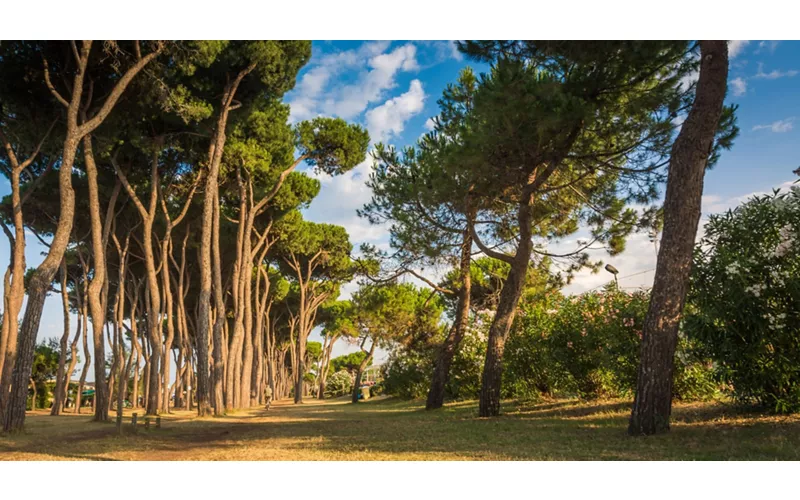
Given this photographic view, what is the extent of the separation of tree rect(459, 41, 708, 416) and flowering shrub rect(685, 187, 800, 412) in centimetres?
241

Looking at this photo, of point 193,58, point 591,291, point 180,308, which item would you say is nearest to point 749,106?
point 591,291

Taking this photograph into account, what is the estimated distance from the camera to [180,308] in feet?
66.0

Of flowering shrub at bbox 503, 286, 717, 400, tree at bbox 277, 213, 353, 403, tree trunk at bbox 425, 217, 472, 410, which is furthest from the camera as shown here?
tree at bbox 277, 213, 353, 403

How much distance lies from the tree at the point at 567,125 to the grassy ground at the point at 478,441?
228cm

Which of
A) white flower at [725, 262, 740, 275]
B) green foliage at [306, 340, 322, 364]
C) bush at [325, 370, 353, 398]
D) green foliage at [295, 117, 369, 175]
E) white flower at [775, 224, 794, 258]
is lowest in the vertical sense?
bush at [325, 370, 353, 398]

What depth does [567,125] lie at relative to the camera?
7.85 m

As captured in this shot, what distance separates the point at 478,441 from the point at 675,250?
3153 millimetres

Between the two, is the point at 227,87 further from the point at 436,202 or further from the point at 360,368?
the point at 360,368

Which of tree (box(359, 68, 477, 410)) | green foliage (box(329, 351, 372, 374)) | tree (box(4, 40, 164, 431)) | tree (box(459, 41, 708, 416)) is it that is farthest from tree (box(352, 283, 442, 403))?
green foliage (box(329, 351, 372, 374))

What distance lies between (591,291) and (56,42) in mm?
10403

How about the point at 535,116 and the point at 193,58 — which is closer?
the point at 535,116

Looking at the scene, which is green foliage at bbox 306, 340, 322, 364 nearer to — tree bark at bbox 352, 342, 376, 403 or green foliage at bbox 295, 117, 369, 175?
tree bark at bbox 352, 342, 376, 403

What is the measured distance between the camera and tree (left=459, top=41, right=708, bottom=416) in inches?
297
